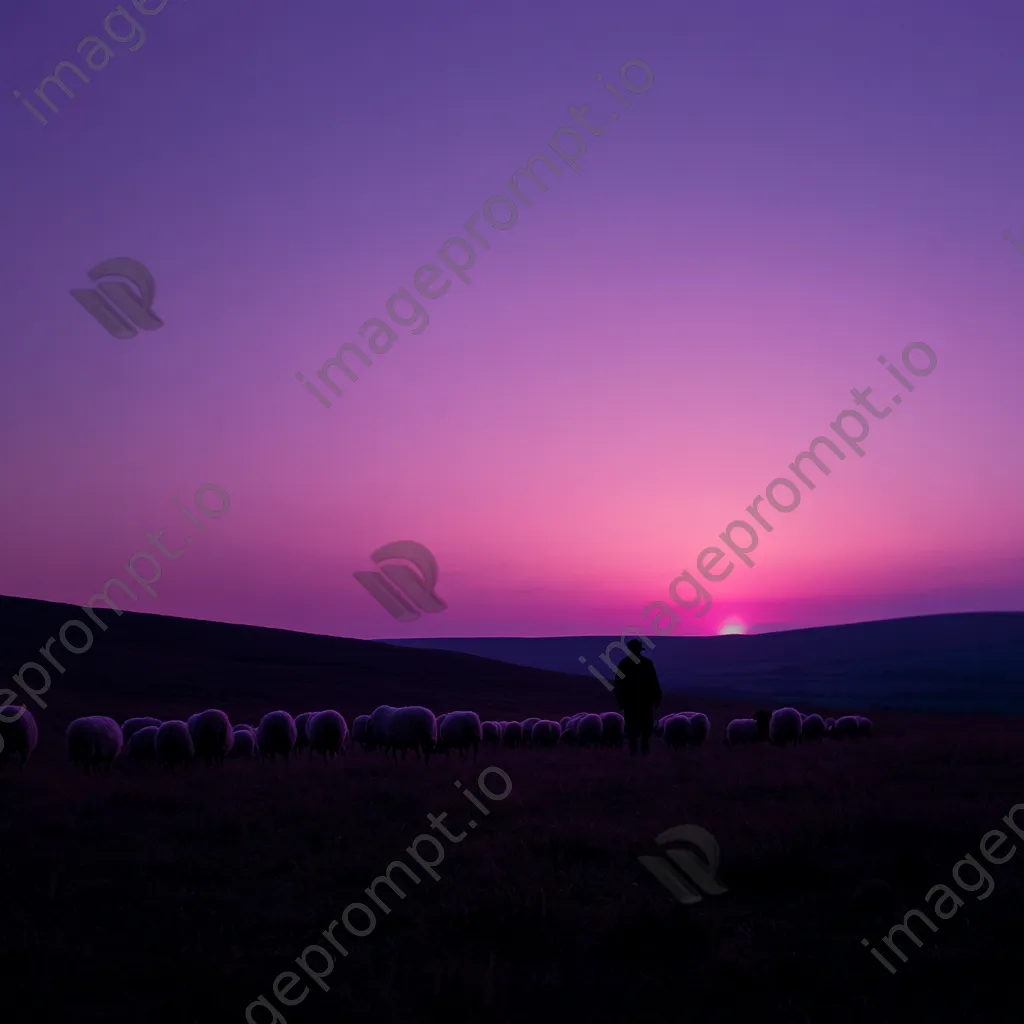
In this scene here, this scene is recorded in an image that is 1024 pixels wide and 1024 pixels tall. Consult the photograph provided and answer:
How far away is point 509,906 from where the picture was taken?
598 centimetres

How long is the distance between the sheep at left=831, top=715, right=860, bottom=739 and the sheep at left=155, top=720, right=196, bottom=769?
57.5 ft

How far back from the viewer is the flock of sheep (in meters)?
15.4

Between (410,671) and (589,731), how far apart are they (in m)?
33.9

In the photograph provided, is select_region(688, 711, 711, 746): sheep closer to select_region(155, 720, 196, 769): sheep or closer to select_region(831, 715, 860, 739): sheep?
select_region(831, 715, 860, 739): sheep

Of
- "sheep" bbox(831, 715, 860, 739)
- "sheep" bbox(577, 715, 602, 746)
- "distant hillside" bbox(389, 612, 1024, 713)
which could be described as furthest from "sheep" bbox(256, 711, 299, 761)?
"distant hillside" bbox(389, 612, 1024, 713)

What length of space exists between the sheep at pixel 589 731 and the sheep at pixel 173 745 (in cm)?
1067

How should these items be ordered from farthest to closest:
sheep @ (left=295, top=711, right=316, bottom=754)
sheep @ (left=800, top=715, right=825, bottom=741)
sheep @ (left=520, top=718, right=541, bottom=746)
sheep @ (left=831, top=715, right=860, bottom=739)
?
sheep @ (left=831, top=715, right=860, bottom=739) < sheep @ (left=800, top=715, right=825, bottom=741) < sheep @ (left=520, top=718, right=541, bottom=746) < sheep @ (left=295, top=711, right=316, bottom=754)

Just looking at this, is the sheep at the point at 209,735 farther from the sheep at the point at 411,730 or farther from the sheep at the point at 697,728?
the sheep at the point at 697,728

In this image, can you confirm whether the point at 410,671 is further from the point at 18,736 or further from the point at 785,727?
the point at 18,736

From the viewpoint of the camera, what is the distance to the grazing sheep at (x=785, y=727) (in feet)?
72.2

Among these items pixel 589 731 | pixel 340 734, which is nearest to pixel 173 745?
pixel 340 734

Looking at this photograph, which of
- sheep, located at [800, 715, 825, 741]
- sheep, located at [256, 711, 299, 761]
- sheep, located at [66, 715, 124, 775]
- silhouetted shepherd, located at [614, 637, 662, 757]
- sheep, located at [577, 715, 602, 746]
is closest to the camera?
sheep, located at [66, 715, 124, 775]

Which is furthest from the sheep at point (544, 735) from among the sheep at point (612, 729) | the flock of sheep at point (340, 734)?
the sheep at point (612, 729)

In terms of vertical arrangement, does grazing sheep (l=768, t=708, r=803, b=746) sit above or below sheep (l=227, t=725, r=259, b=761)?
above
